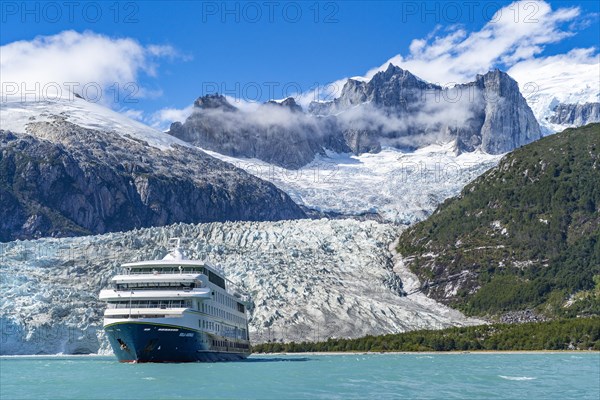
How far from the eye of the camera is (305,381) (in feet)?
332

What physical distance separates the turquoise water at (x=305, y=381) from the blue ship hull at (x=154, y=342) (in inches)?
95.2

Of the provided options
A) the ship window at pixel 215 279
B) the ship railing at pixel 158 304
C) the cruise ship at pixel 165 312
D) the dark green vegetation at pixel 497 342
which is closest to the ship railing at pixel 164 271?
the cruise ship at pixel 165 312

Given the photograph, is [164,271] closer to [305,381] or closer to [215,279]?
[215,279]

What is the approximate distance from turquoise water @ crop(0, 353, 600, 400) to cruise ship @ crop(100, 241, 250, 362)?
3265 mm

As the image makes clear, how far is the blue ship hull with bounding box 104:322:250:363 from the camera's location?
125 metres

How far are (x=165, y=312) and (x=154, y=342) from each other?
4.36 meters

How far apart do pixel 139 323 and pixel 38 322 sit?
7422 centimetres

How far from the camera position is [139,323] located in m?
124

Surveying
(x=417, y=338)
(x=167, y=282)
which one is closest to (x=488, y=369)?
(x=167, y=282)

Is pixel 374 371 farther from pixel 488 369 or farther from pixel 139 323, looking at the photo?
pixel 139 323

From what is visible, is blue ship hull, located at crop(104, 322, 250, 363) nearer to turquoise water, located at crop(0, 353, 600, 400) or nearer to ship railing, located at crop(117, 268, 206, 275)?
turquoise water, located at crop(0, 353, 600, 400)

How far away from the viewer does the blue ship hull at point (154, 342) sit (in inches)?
4929

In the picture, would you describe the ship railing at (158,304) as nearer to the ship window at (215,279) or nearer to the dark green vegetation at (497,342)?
the ship window at (215,279)

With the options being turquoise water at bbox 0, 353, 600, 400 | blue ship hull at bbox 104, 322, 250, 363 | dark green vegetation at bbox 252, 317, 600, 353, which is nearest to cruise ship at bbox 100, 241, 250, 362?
blue ship hull at bbox 104, 322, 250, 363
